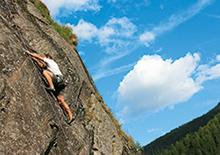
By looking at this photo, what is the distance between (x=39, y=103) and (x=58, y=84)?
296 cm

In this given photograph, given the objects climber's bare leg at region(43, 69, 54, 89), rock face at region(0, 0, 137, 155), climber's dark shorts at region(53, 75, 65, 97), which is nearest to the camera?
rock face at region(0, 0, 137, 155)

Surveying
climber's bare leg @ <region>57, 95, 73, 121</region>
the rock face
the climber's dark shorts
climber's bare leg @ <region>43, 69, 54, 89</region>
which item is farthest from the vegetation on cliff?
climber's bare leg @ <region>57, 95, 73, 121</region>

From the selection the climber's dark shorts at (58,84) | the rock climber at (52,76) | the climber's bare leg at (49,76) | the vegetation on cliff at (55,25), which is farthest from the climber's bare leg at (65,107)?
the vegetation on cliff at (55,25)

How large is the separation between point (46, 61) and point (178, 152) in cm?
18689

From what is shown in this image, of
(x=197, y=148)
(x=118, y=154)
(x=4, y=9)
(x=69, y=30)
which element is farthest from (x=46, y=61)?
(x=197, y=148)

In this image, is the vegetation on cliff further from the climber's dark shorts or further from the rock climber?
the rock climber

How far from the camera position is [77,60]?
24.7 meters

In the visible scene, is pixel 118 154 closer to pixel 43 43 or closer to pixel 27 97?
pixel 43 43

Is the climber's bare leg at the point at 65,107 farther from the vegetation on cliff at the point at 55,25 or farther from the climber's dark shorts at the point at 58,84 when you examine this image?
the vegetation on cliff at the point at 55,25

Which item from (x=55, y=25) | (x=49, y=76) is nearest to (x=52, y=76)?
(x=49, y=76)

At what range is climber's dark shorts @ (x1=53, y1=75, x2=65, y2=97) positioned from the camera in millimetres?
A: 18312

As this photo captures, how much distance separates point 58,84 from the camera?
1873 cm

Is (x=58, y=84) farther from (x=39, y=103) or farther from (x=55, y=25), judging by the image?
(x=55, y=25)

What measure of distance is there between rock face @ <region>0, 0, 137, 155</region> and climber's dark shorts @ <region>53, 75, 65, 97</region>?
763 mm
